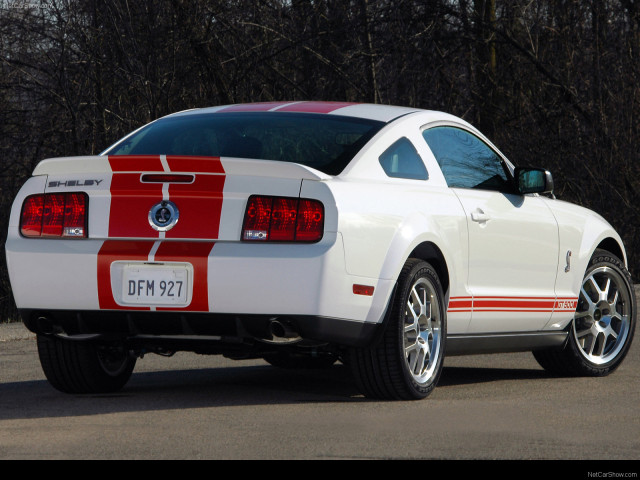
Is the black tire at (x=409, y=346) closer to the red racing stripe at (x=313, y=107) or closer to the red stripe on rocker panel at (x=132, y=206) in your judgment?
the red racing stripe at (x=313, y=107)

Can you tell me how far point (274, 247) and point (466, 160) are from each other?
6.60ft

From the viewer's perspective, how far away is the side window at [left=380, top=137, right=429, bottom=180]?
6891 mm

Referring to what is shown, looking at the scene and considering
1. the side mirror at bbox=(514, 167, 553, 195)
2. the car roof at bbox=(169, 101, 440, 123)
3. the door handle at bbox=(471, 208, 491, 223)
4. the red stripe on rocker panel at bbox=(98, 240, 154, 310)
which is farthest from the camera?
the side mirror at bbox=(514, 167, 553, 195)

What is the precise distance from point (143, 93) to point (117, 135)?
3.90 feet

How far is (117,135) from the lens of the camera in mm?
A: 19328

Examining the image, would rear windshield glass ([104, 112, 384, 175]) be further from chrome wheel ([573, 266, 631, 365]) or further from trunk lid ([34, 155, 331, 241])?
chrome wheel ([573, 266, 631, 365])

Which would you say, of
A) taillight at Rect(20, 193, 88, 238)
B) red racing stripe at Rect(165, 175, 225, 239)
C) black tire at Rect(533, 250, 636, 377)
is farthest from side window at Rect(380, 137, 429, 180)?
black tire at Rect(533, 250, 636, 377)

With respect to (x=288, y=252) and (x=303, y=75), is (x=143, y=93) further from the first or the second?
(x=288, y=252)

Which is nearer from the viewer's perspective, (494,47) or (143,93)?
(143,93)

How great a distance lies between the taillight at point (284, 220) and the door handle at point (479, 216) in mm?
1522

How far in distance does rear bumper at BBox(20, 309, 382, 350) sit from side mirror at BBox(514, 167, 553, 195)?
1.92 metres

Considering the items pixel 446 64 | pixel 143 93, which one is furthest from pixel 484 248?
pixel 446 64

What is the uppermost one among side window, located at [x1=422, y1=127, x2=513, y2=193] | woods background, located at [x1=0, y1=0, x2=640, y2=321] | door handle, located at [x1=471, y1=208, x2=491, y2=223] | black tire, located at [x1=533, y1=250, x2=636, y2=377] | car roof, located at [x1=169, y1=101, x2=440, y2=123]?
woods background, located at [x1=0, y1=0, x2=640, y2=321]

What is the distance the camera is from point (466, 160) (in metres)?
7.79
